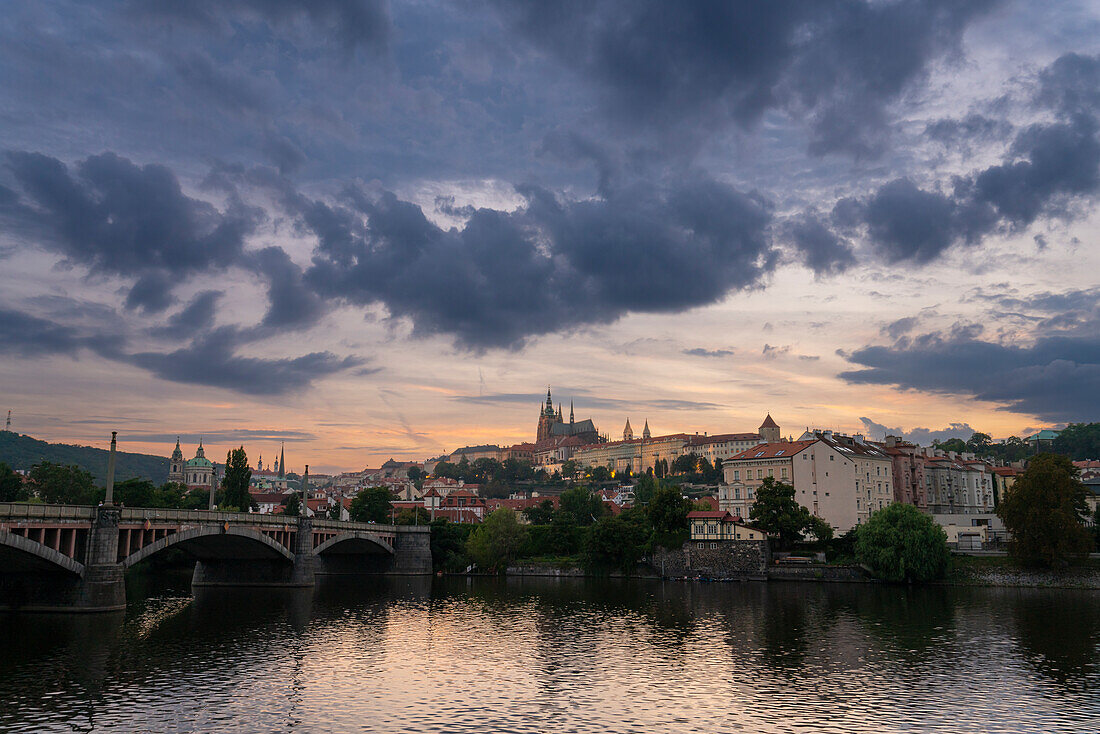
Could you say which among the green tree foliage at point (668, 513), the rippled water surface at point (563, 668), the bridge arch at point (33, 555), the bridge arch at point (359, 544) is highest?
the green tree foliage at point (668, 513)

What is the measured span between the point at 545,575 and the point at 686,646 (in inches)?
2463

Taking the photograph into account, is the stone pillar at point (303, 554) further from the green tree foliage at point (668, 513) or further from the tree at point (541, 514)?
the tree at point (541, 514)

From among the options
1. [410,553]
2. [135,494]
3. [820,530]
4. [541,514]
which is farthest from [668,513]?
[135,494]

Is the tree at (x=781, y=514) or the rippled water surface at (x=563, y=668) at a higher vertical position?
the tree at (x=781, y=514)

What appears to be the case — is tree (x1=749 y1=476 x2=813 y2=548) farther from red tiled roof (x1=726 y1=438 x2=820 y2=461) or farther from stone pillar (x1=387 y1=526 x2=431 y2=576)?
stone pillar (x1=387 y1=526 x2=431 y2=576)

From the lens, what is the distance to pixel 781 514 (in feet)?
332

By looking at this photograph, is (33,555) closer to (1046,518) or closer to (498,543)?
(498,543)

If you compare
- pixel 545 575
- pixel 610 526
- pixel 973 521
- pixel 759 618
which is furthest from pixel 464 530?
Result: pixel 973 521

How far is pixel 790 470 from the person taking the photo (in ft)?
381

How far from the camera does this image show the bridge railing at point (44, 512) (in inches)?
2041

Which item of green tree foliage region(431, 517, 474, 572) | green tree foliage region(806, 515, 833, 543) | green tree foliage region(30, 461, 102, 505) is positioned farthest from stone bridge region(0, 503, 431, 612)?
green tree foliage region(806, 515, 833, 543)

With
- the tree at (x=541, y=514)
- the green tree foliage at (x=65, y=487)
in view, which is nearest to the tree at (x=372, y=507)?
the tree at (x=541, y=514)

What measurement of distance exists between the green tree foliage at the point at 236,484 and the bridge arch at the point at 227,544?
35583mm

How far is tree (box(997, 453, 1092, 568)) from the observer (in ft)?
261
